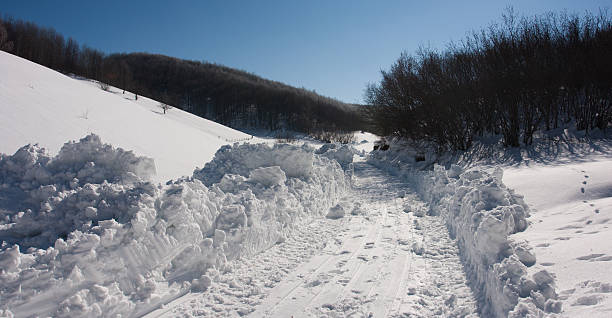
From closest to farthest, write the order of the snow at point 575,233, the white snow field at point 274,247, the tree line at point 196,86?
the snow at point 575,233
the white snow field at point 274,247
the tree line at point 196,86

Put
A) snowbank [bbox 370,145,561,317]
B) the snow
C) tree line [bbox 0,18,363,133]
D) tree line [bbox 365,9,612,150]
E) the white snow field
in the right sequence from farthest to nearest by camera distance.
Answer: tree line [bbox 0,18,363,133] → tree line [bbox 365,9,612,150] → the white snow field → snowbank [bbox 370,145,561,317] → the snow

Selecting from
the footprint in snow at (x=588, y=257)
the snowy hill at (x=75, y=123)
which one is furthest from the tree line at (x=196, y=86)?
the footprint in snow at (x=588, y=257)

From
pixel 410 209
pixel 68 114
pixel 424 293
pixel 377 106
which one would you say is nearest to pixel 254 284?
pixel 424 293

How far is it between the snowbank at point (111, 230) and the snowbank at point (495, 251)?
308 cm

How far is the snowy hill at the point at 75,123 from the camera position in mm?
8438

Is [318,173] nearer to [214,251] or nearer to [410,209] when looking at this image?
[410,209]

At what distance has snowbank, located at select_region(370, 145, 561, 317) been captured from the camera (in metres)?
2.89

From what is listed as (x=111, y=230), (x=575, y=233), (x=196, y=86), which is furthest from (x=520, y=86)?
(x=196, y=86)

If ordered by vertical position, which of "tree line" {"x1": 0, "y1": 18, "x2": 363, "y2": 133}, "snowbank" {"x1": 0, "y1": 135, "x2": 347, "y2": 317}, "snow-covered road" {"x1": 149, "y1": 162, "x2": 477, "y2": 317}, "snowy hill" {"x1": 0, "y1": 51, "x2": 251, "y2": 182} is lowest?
"snow-covered road" {"x1": 149, "y1": 162, "x2": 477, "y2": 317}

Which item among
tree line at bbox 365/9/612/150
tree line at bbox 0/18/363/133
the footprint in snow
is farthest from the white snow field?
tree line at bbox 0/18/363/133

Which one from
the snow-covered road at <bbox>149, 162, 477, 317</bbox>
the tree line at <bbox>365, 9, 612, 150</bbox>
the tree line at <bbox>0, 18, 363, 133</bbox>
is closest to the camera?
the snow-covered road at <bbox>149, 162, 477, 317</bbox>

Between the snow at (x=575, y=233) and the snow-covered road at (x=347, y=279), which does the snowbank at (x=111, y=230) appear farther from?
the snow at (x=575, y=233)

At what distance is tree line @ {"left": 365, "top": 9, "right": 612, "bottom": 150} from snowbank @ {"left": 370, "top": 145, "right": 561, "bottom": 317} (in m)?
8.36

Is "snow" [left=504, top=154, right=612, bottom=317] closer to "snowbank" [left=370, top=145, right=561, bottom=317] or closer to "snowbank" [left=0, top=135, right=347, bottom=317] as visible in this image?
"snowbank" [left=370, top=145, right=561, bottom=317]
